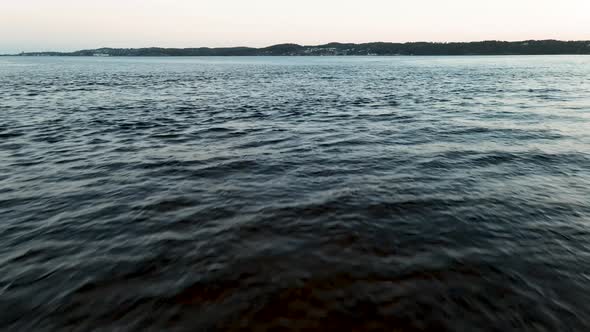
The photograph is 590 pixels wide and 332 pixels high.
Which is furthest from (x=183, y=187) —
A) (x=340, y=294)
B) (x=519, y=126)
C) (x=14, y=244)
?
(x=519, y=126)

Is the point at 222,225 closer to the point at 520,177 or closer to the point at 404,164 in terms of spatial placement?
the point at 404,164

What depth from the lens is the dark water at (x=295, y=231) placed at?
588cm

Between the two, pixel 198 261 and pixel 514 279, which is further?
pixel 198 261

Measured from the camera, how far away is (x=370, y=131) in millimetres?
19703

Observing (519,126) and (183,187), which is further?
(519,126)

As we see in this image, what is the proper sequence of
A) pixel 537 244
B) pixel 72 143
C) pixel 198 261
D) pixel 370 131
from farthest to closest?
pixel 370 131 < pixel 72 143 < pixel 537 244 < pixel 198 261

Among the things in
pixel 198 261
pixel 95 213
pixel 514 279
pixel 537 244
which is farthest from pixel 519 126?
pixel 95 213

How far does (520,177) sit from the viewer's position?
40.0ft

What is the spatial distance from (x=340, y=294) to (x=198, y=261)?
312 cm

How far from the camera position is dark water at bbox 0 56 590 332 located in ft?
19.3

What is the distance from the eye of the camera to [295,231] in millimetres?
8516

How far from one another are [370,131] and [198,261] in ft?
47.9

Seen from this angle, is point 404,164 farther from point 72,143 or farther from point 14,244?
point 72,143

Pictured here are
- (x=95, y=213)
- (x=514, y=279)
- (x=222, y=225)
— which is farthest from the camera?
(x=95, y=213)
